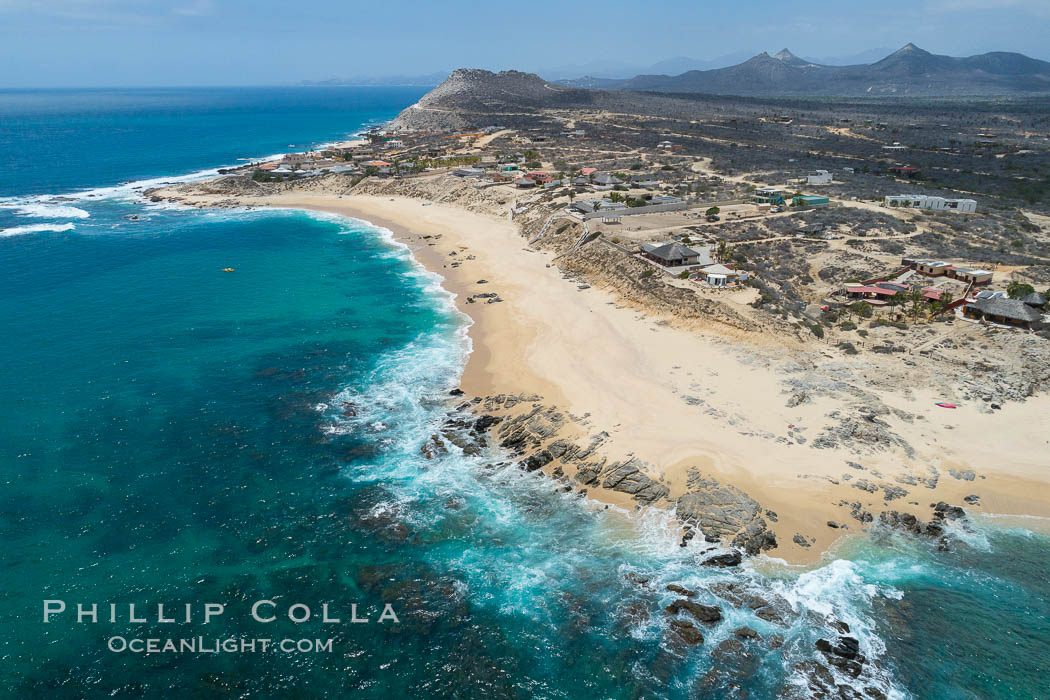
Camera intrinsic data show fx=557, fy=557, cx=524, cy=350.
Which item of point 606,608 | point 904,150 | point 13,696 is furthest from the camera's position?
point 904,150

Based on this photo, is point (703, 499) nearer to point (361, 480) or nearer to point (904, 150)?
point (361, 480)

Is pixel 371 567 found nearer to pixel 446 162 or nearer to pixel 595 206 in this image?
pixel 595 206

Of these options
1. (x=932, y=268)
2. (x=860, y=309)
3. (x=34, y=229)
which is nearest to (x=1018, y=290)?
(x=932, y=268)

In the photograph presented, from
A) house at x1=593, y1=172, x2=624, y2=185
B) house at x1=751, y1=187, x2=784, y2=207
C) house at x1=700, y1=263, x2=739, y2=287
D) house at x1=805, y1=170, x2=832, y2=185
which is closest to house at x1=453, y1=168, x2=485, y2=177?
house at x1=593, y1=172, x2=624, y2=185

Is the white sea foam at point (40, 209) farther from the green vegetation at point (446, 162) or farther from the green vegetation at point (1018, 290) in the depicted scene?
the green vegetation at point (1018, 290)

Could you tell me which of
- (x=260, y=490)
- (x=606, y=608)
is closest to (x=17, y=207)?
(x=260, y=490)

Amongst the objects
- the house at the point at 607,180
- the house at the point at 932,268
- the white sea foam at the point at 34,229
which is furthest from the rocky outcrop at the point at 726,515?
the white sea foam at the point at 34,229
